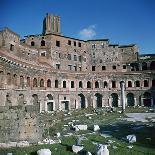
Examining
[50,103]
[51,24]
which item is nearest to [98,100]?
[50,103]

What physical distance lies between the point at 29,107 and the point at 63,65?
3451cm

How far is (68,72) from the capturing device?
5003 cm

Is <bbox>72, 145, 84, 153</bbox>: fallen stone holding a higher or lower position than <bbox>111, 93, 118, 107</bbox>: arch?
lower

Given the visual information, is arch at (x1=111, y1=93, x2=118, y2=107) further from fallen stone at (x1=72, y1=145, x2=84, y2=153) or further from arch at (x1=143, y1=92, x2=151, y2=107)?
fallen stone at (x1=72, y1=145, x2=84, y2=153)

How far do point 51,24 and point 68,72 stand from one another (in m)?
13.4

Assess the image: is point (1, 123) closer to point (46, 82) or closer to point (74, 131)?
point (74, 131)

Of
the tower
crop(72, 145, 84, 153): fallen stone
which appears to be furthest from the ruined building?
crop(72, 145, 84, 153): fallen stone

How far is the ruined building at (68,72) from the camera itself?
4000 centimetres

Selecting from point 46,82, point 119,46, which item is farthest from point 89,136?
point 119,46

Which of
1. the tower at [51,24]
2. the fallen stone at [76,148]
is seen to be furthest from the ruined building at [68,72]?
the fallen stone at [76,148]

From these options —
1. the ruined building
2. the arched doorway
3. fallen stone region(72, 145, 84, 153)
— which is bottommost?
fallen stone region(72, 145, 84, 153)

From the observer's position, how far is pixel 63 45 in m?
53.9

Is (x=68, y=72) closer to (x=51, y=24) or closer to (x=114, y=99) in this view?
(x=114, y=99)

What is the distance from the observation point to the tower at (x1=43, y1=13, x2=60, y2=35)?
186 ft
